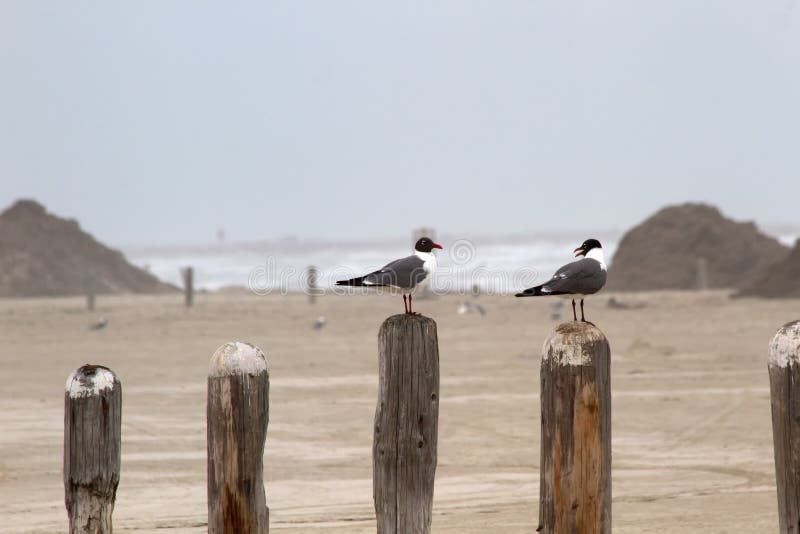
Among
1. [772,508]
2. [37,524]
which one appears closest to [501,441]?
[772,508]

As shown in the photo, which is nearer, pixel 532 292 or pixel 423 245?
pixel 532 292

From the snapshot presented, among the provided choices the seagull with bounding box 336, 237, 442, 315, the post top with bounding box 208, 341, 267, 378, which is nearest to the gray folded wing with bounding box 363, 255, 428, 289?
the seagull with bounding box 336, 237, 442, 315

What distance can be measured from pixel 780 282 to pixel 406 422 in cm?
2841

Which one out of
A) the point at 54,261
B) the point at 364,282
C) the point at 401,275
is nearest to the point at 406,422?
the point at 364,282

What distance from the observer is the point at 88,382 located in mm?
5180

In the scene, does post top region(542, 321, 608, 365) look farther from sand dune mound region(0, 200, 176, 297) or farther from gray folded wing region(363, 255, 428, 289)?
sand dune mound region(0, 200, 176, 297)

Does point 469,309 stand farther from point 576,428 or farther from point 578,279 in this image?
point 576,428

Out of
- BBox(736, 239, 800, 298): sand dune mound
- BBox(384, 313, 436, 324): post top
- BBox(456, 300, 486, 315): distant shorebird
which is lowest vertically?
BBox(384, 313, 436, 324): post top

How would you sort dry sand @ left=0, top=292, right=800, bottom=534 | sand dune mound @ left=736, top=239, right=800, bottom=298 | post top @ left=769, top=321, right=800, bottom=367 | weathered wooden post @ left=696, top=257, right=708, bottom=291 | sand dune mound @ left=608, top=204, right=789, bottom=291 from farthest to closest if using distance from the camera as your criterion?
sand dune mound @ left=608, top=204, right=789, bottom=291 < weathered wooden post @ left=696, top=257, right=708, bottom=291 < sand dune mound @ left=736, top=239, right=800, bottom=298 < dry sand @ left=0, top=292, right=800, bottom=534 < post top @ left=769, top=321, right=800, bottom=367

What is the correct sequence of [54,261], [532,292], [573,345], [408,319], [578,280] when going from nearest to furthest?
[573,345] → [408,319] → [532,292] → [578,280] → [54,261]

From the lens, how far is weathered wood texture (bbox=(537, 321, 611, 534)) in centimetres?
476

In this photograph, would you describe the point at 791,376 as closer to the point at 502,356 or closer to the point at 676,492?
the point at 676,492

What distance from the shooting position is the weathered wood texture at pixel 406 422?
16.8 ft

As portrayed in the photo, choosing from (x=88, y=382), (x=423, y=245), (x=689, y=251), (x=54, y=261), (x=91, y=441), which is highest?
(x=54, y=261)
